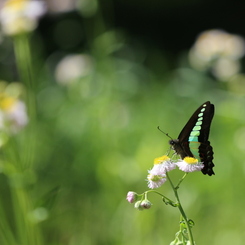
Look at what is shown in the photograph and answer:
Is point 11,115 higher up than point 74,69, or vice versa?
point 11,115

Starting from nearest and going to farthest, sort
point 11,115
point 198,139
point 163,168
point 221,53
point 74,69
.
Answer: point 163,168 → point 198,139 → point 11,115 → point 221,53 → point 74,69

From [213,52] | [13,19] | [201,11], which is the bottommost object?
[201,11]

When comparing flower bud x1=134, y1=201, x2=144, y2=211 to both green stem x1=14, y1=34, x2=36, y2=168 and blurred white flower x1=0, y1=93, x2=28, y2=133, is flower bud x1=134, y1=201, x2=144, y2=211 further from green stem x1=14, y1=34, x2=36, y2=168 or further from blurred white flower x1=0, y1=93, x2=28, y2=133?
green stem x1=14, y1=34, x2=36, y2=168

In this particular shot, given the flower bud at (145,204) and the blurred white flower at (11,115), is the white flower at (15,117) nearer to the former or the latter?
the blurred white flower at (11,115)

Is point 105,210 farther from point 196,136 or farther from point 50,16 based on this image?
point 50,16

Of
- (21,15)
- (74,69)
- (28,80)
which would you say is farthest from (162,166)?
(74,69)

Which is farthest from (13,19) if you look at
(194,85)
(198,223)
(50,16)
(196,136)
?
(50,16)

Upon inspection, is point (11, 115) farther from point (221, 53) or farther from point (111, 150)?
point (221, 53)

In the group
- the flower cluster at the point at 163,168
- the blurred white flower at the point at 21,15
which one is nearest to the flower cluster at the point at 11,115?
the blurred white flower at the point at 21,15
